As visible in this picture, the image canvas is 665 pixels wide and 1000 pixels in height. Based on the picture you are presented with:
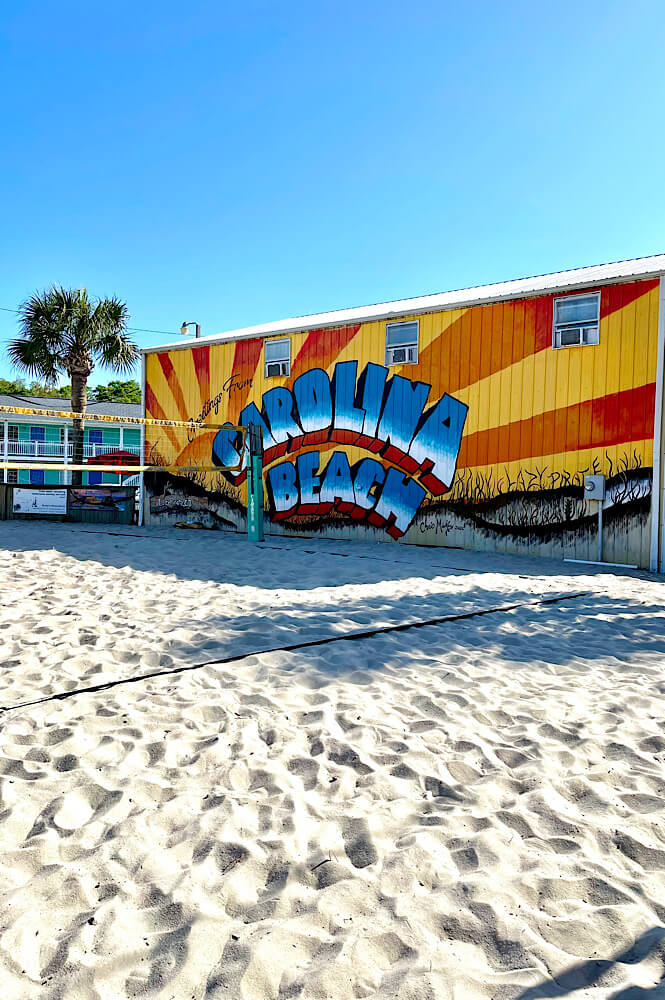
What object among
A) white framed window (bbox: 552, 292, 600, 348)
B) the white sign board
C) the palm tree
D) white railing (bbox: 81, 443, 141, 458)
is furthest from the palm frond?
white framed window (bbox: 552, 292, 600, 348)

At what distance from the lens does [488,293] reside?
1100 centimetres

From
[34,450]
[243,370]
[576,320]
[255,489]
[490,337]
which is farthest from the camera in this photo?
[34,450]

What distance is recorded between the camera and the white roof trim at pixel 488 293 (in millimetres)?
9500

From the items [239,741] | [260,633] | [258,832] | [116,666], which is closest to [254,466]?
[260,633]

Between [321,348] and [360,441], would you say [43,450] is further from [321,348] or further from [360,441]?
[360,441]

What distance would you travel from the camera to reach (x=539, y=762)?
275 centimetres

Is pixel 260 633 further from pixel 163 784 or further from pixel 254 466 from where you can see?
pixel 254 466

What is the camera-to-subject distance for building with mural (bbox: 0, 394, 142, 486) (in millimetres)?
27328

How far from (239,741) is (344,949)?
4.41 feet

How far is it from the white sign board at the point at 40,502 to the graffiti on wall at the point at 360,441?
5.12 metres

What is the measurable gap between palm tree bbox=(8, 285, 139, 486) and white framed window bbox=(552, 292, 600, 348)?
13734 millimetres

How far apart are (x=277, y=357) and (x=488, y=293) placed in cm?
423
